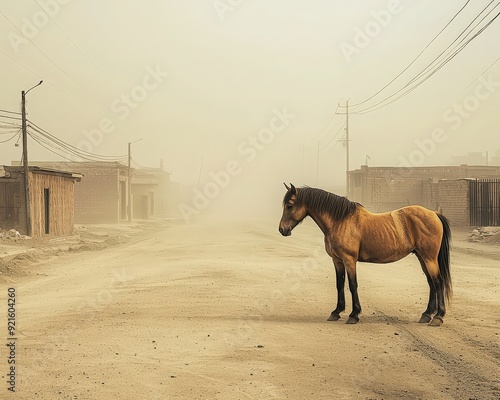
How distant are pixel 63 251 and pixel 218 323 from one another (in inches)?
655

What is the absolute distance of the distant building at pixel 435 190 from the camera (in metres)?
35.6

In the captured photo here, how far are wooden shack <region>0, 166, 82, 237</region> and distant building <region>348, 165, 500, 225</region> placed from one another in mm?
23549

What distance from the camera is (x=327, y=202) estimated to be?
928cm

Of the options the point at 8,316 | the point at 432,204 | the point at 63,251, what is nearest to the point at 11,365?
the point at 8,316

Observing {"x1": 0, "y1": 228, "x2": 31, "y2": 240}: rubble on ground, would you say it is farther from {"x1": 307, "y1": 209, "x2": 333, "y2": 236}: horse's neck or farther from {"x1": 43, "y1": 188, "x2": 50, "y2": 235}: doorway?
{"x1": 307, "y1": 209, "x2": 333, "y2": 236}: horse's neck

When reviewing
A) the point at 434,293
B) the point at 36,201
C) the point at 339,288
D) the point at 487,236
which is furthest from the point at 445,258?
the point at 36,201

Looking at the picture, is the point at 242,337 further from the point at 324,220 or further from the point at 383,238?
the point at 383,238

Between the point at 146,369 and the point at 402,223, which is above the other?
the point at 402,223

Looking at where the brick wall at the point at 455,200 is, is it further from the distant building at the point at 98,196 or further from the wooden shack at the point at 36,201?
the distant building at the point at 98,196

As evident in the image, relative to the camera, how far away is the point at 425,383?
5.93 meters

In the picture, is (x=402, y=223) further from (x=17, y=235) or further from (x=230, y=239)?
(x=17, y=235)

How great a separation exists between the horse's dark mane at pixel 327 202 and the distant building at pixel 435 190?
1150 inches

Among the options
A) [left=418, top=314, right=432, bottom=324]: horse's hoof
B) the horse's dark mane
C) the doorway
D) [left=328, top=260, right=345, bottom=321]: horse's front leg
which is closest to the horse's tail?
[left=418, top=314, right=432, bottom=324]: horse's hoof

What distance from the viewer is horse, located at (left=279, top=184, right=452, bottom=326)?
9.03m
